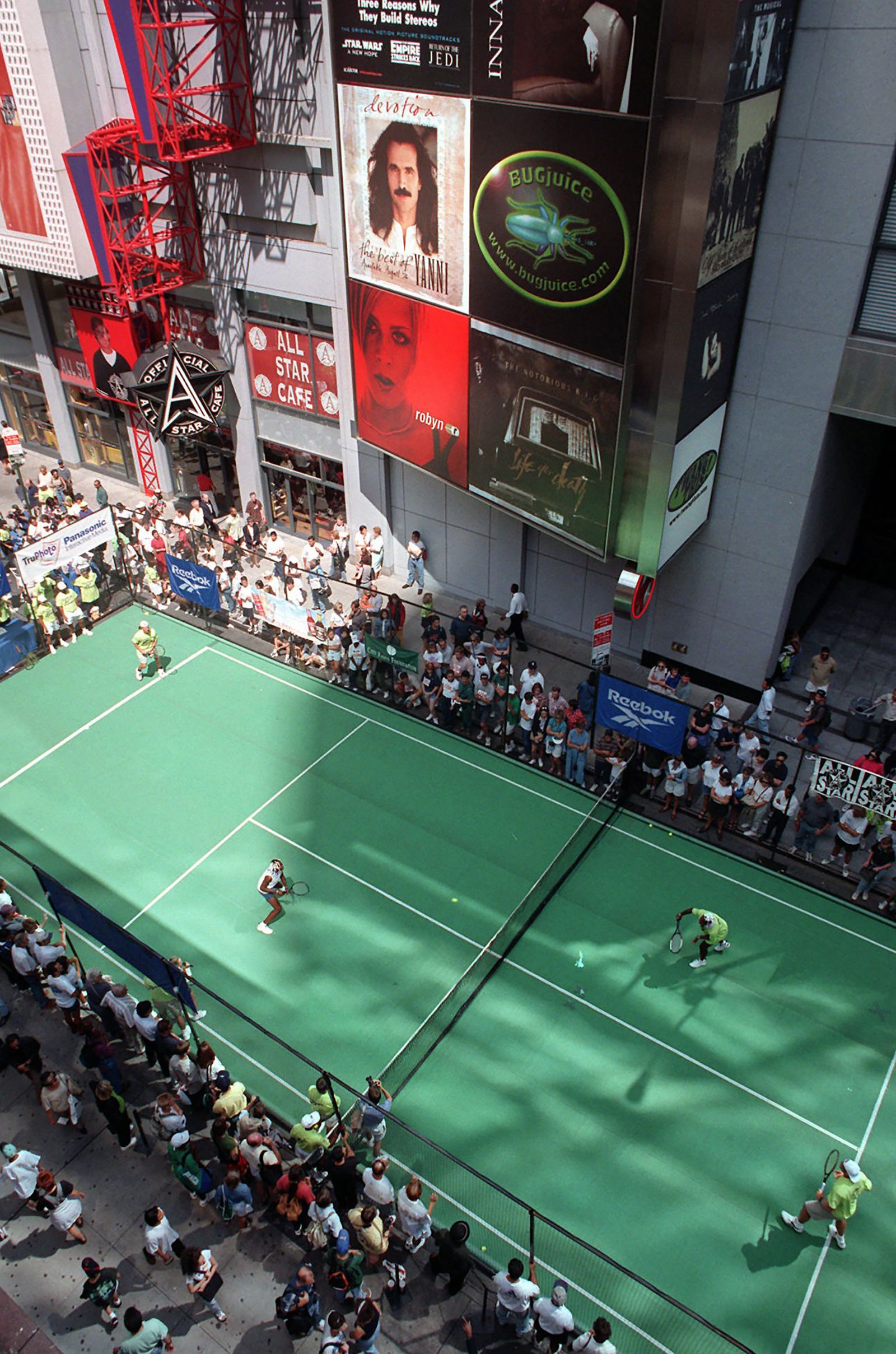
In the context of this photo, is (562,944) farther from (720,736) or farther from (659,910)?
(720,736)

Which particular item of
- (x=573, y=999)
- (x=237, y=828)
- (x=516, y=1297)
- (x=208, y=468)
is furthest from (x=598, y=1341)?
(x=208, y=468)

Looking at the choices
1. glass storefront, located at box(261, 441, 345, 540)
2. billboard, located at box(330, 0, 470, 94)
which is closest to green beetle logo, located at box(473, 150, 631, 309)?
billboard, located at box(330, 0, 470, 94)

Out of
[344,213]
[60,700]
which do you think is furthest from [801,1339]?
[344,213]

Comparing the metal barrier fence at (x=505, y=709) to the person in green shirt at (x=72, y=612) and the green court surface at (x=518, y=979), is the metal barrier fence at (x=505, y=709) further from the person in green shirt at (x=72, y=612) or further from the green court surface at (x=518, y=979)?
the person in green shirt at (x=72, y=612)

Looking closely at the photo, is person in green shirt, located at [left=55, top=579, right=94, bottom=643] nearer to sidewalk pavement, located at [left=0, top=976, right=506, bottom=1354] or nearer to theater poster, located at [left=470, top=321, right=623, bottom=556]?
theater poster, located at [left=470, top=321, right=623, bottom=556]

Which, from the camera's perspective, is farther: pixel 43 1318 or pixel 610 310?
pixel 610 310

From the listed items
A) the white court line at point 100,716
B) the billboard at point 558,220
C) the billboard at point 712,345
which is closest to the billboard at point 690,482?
the billboard at point 712,345
